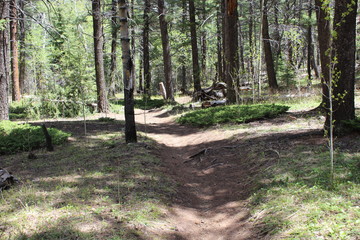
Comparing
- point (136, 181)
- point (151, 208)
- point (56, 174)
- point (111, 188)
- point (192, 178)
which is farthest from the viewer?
point (192, 178)

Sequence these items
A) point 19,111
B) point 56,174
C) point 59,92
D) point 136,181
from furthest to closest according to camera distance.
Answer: point 19,111 → point 59,92 → point 56,174 → point 136,181

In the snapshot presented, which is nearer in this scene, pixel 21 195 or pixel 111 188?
pixel 21 195

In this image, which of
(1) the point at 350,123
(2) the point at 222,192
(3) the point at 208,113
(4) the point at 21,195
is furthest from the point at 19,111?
(1) the point at 350,123

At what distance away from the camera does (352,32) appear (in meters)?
6.14

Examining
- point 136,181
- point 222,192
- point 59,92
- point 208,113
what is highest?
point 59,92

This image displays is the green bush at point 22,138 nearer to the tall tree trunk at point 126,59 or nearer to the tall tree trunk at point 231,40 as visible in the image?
the tall tree trunk at point 126,59

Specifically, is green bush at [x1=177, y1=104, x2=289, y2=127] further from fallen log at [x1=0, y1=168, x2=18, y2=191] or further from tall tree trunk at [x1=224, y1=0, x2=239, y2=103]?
fallen log at [x1=0, y1=168, x2=18, y2=191]

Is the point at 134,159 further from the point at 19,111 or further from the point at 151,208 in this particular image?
the point at 19,111

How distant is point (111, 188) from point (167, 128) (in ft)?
26.2

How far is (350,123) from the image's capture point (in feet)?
20.5

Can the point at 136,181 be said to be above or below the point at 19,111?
below

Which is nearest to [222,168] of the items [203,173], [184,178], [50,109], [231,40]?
[203,173]

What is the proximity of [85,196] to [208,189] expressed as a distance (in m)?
Result: 2.57

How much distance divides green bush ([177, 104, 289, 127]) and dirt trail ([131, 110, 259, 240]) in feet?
3.38
